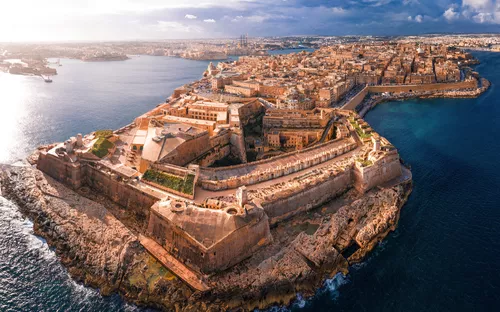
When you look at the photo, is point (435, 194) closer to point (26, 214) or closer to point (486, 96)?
point (26, 214)

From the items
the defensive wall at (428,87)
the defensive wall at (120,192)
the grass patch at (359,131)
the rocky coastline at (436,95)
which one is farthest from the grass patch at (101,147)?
the defensive wall at (428,87)

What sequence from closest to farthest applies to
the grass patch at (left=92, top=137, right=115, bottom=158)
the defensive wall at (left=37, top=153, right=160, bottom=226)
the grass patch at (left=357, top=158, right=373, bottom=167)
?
the defensive wall at (left=37, top=153, right=160, bottom=226) → the grass patch at (left=357, top=158, right=373, bottom=167) → the grass patch at (left=92, top=137, right=115, bottom=158)

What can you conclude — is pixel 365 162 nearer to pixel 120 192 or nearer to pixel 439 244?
pixel 439 244

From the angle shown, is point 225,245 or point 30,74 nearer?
point 225,245

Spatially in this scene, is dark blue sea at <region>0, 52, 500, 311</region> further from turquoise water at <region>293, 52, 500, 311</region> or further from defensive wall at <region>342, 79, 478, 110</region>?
defensive wall at <region>342, 79, 478, 110</region>

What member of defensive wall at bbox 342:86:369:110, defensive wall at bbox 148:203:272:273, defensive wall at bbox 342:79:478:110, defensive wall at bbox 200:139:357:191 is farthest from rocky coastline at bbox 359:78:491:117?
defensive wall at bbox 148:203:272:273

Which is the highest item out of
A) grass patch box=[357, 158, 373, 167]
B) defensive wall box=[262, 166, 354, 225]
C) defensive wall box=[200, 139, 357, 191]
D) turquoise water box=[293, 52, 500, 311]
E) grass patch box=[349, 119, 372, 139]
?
grass patch box=[349, 119, 372, 139]

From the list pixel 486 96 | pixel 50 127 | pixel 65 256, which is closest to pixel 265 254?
pixel 65 256
